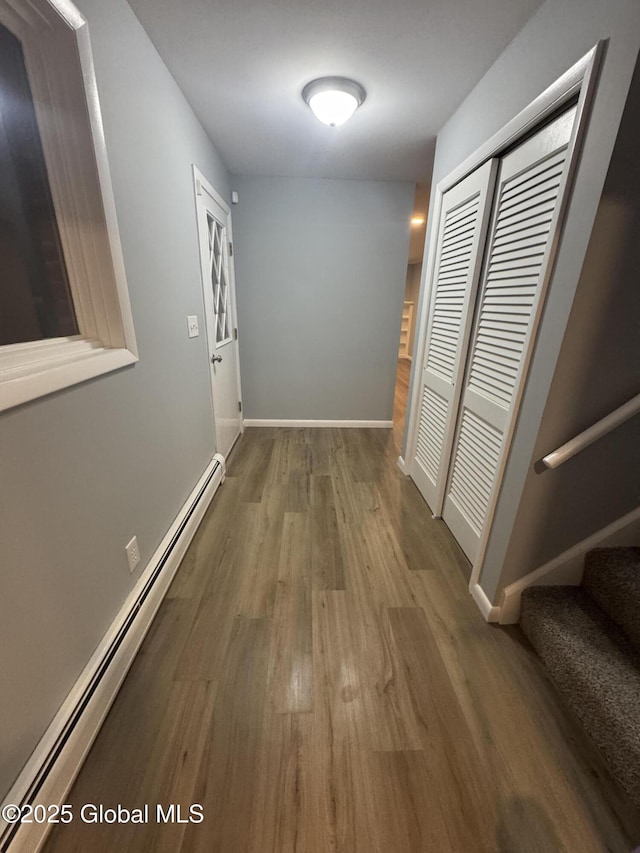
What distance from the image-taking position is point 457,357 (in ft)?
6.11

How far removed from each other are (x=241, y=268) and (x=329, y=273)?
0.87m

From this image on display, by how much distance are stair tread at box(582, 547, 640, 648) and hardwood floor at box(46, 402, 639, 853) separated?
36 centimetres

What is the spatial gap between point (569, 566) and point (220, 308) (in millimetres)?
2817

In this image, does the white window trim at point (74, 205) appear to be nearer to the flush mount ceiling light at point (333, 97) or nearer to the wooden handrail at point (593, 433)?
the flush mount ceiling light at point (333, 97)

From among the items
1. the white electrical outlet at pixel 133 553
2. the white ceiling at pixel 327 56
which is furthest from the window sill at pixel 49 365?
the white ceiling at pixel 327 56

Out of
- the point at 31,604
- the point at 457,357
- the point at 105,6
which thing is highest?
the point at 105,6

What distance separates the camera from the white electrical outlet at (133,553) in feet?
4.35

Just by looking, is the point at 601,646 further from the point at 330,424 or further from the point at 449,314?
the point at 330,424

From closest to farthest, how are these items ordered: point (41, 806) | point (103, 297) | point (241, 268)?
point (41, 806) → point (103, 297) → point (241, 268)

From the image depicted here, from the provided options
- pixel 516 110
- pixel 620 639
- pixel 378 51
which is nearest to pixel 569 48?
pixel 516 110

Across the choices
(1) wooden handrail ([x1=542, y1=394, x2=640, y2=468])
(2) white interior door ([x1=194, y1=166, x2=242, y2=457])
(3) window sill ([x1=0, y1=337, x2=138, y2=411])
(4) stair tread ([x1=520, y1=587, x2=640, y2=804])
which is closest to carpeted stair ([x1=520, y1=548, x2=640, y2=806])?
(4) stair tread ([x1=520, y1=587, x2=640, y2=804])

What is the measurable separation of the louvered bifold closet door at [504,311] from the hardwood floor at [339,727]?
19.5 inches

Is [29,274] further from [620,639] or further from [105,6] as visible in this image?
[620,639]

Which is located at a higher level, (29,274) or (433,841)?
(29,274)
